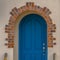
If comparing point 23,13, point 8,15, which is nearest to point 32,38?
point 23,13

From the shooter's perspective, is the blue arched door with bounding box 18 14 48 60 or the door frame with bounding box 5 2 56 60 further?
the blue arched door with bounding box 18 14 48 60

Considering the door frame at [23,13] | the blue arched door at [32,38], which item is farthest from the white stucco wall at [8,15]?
the blue arched door at [32,38]

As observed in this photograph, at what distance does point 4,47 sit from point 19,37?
738mm

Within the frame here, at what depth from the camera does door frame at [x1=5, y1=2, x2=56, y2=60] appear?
9.21m

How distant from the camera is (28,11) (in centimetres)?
955

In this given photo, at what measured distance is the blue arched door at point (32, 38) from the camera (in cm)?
970

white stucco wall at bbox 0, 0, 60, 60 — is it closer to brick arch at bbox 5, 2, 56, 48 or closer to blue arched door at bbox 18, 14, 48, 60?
brick arch at bbox 5, 2, 56, 48

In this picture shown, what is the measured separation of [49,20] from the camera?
920cm

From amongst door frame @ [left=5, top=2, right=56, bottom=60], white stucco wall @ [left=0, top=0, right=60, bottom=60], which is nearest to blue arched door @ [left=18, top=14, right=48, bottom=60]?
door frame @ [left=5, top=2, right=56, bottom=60]

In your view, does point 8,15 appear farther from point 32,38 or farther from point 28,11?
point 32,38

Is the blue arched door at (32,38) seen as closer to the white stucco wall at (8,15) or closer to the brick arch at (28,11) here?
the brick arch at (28,11)

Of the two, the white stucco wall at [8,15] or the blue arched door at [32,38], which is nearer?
the white stucco wall at [8,15]

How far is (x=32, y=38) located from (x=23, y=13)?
104cm

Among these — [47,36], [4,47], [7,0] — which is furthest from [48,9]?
[4,47]
